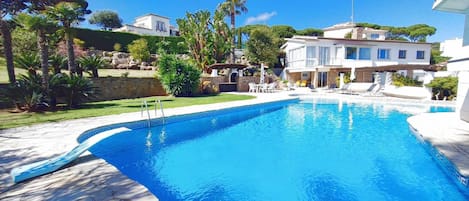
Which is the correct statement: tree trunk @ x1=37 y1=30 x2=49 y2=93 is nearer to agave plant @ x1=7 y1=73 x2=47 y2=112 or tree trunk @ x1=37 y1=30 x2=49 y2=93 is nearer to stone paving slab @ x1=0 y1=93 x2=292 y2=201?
agave plant @ x1=7 y1=73 x2=47 y2=112

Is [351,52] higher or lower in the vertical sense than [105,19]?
lower

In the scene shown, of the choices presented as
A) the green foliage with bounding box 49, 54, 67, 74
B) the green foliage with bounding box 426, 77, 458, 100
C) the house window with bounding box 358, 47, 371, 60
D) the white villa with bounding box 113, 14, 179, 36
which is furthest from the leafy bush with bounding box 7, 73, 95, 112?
the white villa with bounding box 113, 14, 179, 36

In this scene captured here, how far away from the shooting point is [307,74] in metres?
29.4

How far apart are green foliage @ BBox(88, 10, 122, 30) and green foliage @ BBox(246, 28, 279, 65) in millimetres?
43667

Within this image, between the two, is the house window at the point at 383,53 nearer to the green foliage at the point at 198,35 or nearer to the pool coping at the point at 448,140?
the green foliage at the point at 198,35

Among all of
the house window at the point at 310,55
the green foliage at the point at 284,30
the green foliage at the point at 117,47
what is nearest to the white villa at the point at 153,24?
the green foliage at the point at 117,47

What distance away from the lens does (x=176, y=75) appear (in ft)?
56.9

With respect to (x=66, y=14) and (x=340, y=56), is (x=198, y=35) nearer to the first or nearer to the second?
(x=66, y=14)

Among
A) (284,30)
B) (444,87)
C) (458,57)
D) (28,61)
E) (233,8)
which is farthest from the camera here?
(284,30)

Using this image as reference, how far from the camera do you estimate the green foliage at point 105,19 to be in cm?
5656

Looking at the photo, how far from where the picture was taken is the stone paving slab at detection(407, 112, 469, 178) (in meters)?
4.77

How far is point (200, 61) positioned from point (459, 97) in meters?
21.8

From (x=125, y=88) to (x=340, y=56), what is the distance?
22.1 m

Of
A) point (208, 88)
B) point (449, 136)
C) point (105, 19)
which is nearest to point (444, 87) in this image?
point (449, 136)
